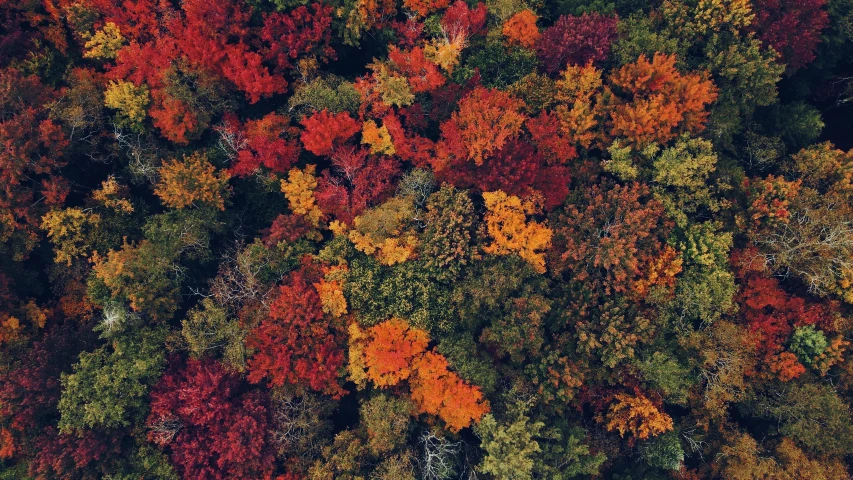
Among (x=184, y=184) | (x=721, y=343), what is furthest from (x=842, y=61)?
(x=184, y=184)

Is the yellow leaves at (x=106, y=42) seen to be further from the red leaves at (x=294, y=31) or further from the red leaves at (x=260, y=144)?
the red leaves at (x=294, y=31)

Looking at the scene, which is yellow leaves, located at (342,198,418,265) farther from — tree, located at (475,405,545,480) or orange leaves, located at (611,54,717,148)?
orange leaves, located at (611,54,717,148)

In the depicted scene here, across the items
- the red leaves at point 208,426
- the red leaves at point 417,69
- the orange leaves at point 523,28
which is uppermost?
the orange leaves at point 523,28

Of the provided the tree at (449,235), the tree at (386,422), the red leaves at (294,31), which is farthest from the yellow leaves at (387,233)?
the red leaves at (294,31)

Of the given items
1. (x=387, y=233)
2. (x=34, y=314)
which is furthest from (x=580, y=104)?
(x=34, y=314)

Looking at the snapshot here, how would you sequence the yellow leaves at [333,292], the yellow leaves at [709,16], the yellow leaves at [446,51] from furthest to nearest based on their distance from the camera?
1. the yellow leaves at [446,51]
2. the yellow leaves at [333,292]
3. the yellow leaves at [709,16]

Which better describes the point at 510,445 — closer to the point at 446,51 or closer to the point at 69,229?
the point at 446,51

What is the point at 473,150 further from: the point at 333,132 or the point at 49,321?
the point at 49,321
